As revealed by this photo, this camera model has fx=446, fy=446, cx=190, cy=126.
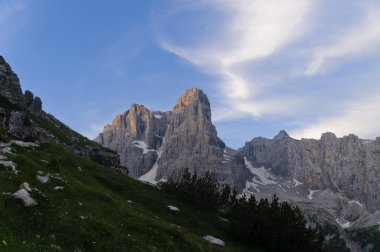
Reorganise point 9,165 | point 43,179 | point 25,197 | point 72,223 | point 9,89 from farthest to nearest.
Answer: point 9,89 → point 43,179 → point 9,165 → point 25,197 → point 72,223

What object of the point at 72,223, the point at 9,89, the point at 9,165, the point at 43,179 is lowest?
the point at 72,223

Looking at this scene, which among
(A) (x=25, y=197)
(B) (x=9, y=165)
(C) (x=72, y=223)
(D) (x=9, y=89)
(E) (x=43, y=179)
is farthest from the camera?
(D) (x=9, y=89)

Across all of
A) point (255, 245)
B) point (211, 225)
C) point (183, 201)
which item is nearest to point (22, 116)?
point (183, 201)

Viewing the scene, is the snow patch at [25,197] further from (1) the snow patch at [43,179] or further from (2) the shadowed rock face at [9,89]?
(2) the shadowed rock face at [9,89]

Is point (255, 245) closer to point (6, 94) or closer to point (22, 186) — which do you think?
point (22, 186)

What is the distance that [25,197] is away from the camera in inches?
1048

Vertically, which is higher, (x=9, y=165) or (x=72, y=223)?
(x=9, y=165)

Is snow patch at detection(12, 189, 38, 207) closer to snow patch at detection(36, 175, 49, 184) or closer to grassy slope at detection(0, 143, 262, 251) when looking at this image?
grassy slope at detection(0, 143, 262, 251)

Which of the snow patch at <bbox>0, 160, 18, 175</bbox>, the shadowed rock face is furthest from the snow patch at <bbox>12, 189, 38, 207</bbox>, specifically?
the shadowed rock face

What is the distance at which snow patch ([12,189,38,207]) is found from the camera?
26203 mm

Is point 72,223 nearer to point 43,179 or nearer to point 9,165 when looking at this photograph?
point 43,179

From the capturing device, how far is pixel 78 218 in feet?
89.7

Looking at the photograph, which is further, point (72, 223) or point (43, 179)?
point (43, 179)

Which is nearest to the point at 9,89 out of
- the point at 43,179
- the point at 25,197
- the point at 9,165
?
the point at 9,165
